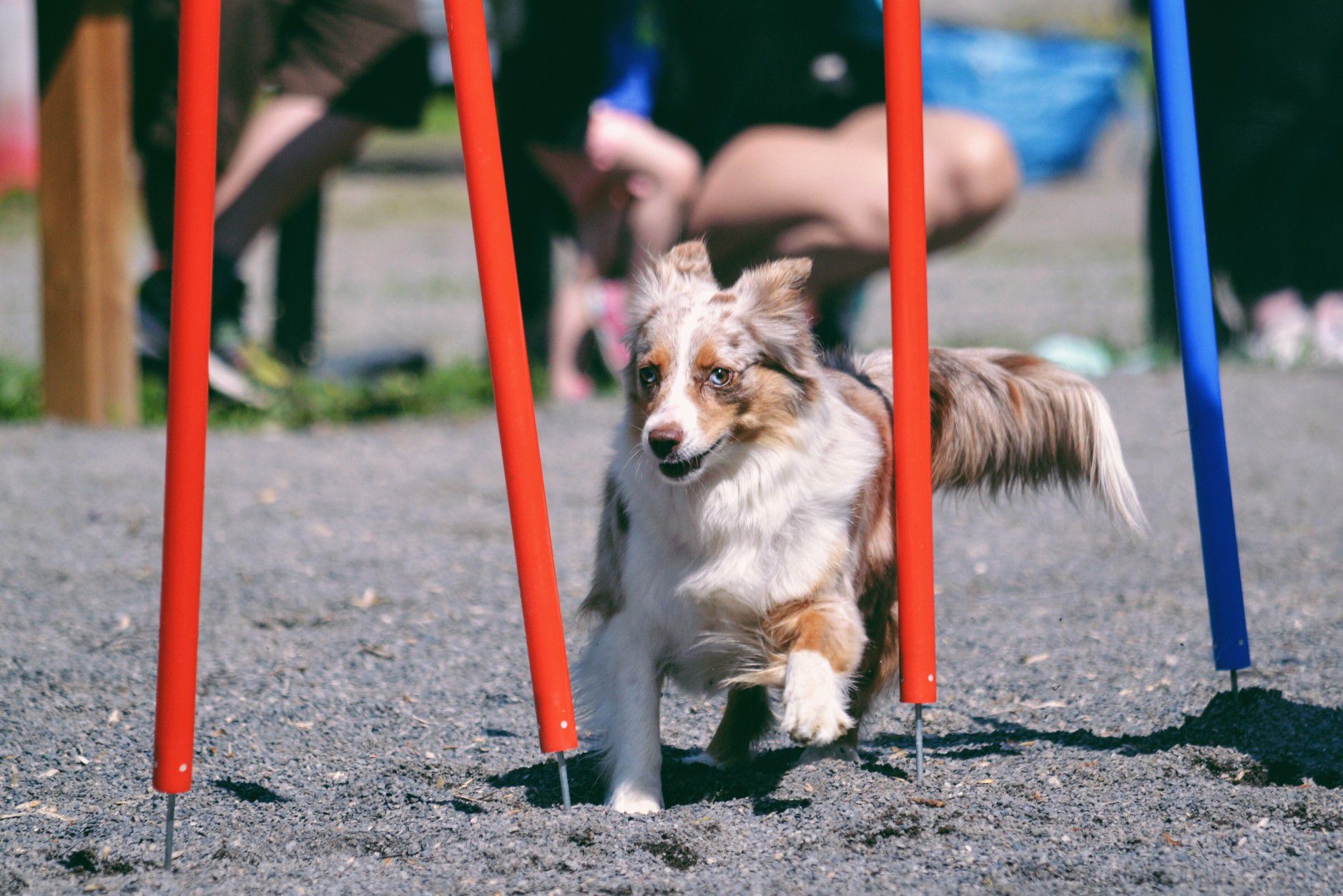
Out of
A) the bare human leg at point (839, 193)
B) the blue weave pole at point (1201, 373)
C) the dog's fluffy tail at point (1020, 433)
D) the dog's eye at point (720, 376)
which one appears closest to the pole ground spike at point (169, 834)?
the dog's eye at point (720, 376)

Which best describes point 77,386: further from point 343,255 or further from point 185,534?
point 343,255

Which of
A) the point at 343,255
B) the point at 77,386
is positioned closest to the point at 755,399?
the point at 77,386

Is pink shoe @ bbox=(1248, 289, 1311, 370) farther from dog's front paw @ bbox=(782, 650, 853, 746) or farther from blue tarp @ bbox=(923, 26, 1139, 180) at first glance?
blue tarp @ bbox=(923, 26, 1139, 180)

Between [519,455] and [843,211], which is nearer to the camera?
[519,455]

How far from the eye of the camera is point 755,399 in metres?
2.61

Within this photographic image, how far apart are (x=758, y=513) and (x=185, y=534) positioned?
3.20 ft

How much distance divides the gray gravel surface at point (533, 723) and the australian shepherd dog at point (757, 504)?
0.18 metres

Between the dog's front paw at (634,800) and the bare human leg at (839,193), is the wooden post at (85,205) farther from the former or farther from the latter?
the dog's front paw at (634,800)

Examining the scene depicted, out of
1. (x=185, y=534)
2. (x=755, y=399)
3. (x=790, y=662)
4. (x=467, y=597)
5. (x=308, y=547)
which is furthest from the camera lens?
(x=308, y=547)

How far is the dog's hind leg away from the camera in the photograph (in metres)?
2.78

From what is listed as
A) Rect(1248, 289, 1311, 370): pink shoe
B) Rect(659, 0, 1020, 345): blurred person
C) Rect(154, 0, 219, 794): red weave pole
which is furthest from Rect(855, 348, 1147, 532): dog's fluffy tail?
Rect(1248, 289, 1311, 370): pink shoe

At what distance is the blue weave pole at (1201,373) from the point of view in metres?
2.61

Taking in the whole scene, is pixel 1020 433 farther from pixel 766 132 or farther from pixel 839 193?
pixel 766 132

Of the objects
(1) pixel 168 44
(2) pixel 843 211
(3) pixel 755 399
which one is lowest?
(3) pixel 755 399
